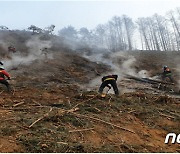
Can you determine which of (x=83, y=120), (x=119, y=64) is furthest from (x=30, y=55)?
(x=83, y=120)

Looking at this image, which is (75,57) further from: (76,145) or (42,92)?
(76,145)

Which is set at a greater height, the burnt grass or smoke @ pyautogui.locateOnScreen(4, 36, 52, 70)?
smoke @ pyautogui.locateOnScreen(4, 36, 52, 70)

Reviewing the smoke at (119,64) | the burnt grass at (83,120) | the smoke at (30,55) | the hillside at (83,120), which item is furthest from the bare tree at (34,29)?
the burnt grass at (83,120)

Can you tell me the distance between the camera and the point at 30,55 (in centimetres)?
1981

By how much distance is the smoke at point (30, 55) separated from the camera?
1703 centimetres

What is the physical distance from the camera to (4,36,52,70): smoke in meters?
17.0

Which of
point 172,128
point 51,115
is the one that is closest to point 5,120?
point 51,115

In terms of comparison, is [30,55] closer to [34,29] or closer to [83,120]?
[34,29]

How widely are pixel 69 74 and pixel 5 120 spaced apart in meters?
10.5

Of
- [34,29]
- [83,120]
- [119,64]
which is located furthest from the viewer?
[34,29]

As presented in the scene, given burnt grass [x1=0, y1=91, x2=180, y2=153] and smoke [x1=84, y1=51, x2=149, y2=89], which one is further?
smoke [x1=84, y1=51, x2=149, y2=89]

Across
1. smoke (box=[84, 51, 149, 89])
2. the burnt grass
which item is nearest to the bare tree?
smoke (box=[84, 51, 149, 89])

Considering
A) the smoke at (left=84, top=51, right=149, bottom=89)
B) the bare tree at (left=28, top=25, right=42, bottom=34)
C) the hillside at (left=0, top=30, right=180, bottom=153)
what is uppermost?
the bare tree at (left=28, top=25, right=42, bottom=34)

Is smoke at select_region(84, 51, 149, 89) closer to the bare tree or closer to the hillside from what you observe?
the hillside
